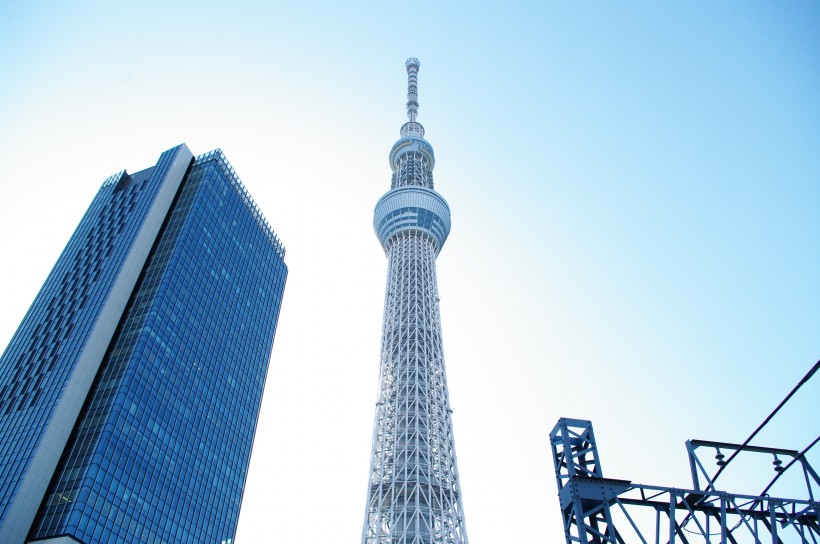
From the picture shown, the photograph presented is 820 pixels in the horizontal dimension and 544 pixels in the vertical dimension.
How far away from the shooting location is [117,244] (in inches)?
4092

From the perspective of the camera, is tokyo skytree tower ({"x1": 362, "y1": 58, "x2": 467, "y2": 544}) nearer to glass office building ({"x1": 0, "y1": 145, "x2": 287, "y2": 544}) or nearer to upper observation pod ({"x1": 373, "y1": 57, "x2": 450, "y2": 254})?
upper observation pod ({"x1": 373, "y1": 57, "x2": 450, "y2": 254})

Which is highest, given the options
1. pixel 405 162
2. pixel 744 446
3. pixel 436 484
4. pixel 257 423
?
pixel 405 162

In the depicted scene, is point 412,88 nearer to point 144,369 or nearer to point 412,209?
point 412,209

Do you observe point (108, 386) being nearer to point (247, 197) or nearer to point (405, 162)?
point (247, 197)

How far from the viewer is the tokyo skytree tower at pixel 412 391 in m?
87.9

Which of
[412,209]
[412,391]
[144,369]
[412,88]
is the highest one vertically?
[412,88]

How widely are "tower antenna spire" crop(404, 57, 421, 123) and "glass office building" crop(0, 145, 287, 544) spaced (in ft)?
194

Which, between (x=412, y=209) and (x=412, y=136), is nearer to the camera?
(x=412, y=209)

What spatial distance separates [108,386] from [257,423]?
3556cm

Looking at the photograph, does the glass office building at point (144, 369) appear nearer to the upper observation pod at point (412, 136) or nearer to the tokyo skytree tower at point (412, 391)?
the tokyo skytree tower at point (412, 391)

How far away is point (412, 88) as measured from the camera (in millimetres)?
177500

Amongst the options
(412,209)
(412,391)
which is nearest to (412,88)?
(412,209)

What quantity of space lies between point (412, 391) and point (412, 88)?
99858 millimetres

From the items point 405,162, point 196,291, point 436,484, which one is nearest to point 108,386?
point 196,291
